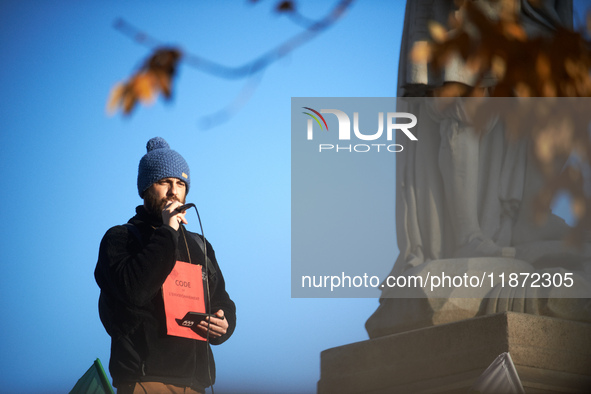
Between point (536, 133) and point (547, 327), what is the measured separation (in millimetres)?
2726

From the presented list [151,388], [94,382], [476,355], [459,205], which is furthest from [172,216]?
[459,205]

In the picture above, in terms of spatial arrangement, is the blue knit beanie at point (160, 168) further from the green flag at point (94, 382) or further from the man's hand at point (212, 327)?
the green flag at point (94, 382)

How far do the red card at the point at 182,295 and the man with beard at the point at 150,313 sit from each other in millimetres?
Result: 17

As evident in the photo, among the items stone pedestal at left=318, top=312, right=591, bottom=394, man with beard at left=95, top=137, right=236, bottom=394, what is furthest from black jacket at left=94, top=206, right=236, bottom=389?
stone pedestal at left=318, top=312, right=591, bottom=394

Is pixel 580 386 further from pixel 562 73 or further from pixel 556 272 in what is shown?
pixel 562 73

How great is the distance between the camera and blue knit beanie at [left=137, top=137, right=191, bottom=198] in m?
4.33

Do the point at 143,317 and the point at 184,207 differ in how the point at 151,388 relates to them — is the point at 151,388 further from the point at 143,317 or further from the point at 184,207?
the point at 184,207

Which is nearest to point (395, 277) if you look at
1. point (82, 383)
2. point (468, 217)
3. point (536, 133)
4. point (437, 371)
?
point (468, 217)

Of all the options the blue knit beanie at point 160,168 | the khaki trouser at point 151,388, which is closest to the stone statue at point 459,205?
the blue knit beanie at point 160,168

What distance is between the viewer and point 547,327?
5.19m

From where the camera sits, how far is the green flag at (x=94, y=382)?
15.6 ft

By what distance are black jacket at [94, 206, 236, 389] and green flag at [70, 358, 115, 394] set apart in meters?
0.84

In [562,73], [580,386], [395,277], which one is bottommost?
[580,386]

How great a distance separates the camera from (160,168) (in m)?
4.33
